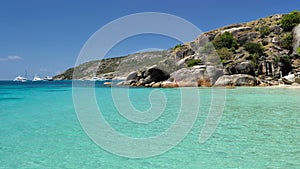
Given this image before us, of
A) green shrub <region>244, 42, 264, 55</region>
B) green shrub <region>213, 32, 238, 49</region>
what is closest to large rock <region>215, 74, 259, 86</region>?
green shrub <region>244, 42, 264, 55</region>

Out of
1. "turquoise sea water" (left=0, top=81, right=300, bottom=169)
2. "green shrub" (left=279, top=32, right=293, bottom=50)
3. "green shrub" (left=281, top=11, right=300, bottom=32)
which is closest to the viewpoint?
"turquoise sea water" (left=0, top=81, right=300, bottom=169)

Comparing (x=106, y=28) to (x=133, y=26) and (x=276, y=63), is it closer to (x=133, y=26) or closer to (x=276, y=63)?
(x=133, y=26)

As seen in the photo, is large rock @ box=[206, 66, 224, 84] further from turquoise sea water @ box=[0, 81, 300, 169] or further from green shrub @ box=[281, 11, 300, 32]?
green shrub @ box=[281, 11, 300, 32]

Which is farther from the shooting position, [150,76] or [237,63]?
[150,76]

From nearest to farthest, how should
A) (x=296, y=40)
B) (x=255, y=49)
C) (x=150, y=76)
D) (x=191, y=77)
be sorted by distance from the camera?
(x=191, y=77)
(x=150, y=76)
(x=296, y=40)
(x=255, y=49)

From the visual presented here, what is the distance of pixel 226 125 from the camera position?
28.8 feet

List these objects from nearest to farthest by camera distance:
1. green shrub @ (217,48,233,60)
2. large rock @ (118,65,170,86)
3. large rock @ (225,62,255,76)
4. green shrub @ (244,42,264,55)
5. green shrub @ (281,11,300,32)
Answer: large rock @ (225,62,255,76) → large rock @ (118,65,170,86) → green shrub @ (244,42,264,55) → green shrub @ (217,48,233,60) → green shrub @ (281,11,300,32)

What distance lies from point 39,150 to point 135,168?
2.63 meters

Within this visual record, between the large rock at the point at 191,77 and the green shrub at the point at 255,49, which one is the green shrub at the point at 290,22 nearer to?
the green shrub at the point at 255,49

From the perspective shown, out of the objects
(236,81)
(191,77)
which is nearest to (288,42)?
(236,81)

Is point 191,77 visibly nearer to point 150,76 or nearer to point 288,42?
point 150,76

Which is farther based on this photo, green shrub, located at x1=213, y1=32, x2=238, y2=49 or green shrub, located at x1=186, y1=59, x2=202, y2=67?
green shrub, located at x1=213, y1=32, x2=238, y2=49

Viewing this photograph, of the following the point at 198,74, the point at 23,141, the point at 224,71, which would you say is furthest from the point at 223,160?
the point at 224,71

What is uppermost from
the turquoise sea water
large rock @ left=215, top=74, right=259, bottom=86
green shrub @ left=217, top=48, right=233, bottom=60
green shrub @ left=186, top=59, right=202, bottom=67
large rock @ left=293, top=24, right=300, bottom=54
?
large rock @ left=293, top=24, right=300, bottom=54
